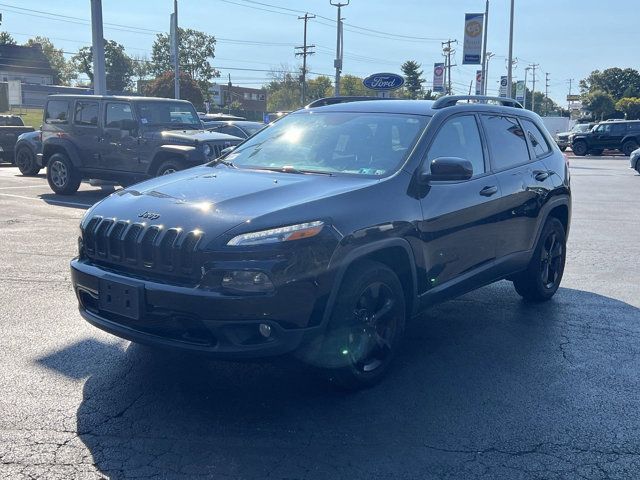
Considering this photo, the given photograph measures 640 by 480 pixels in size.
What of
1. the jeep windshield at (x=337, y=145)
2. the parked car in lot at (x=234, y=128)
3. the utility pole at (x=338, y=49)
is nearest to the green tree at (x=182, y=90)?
the utility pole at (x=338, y=49)

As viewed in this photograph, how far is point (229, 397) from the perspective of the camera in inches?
164

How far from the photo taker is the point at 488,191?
5.36 metres

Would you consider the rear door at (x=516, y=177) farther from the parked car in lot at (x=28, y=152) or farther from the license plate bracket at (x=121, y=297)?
the parked car in lot at (x=28, y=152)

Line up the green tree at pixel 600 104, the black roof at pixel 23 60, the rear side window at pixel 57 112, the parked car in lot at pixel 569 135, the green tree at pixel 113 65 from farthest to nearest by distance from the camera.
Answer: the green tree at pixel 113 65 < the black roof at pixel 23 60 < the green tree at pixel 600 104 < the parked car in lot at pixel 569 135 < the rear side window at pixel 57 112

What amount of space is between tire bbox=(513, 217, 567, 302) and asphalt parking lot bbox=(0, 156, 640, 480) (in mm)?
171

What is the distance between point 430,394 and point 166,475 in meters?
1.74

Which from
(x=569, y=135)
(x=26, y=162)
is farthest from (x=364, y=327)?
(x=569, y=135)

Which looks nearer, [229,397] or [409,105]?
[229,397]

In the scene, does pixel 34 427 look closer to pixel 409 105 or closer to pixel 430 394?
pixel 430 394

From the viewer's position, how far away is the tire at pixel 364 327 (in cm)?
404

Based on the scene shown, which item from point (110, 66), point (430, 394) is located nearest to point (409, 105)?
point (430, 394)

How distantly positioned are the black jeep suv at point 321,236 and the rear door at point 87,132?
8.41 meters

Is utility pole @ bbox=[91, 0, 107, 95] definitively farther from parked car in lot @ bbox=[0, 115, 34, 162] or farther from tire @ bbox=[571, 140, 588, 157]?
tire @ bbox=[571, 140, 588, 157]

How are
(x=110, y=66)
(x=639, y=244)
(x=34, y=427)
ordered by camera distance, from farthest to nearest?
1. (x=110, y=66)
2. (x=639, y=244)
3. (x=34, y=427)
